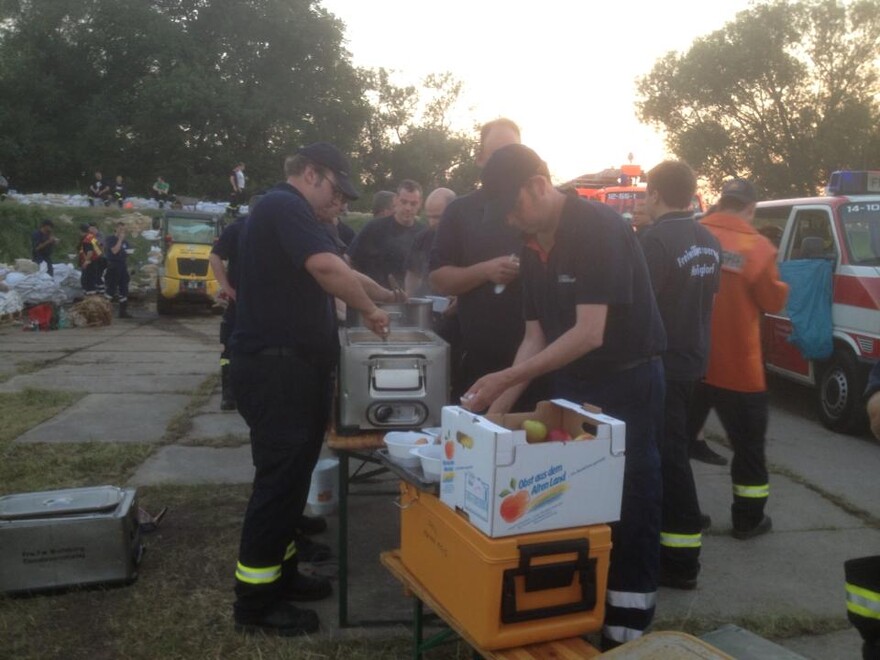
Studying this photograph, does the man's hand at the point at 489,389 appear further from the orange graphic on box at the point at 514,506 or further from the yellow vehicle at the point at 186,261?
the yellow vehicle at the point at 186,261

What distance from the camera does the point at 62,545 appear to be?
3.88 metres

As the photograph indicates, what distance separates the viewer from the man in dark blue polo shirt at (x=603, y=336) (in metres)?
2.91

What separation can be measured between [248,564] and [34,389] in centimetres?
618

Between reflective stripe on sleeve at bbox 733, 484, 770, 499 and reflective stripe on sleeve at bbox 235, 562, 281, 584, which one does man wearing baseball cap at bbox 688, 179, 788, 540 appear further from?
reflective stripe on sleeve at bbox 235, 562, 281, 584

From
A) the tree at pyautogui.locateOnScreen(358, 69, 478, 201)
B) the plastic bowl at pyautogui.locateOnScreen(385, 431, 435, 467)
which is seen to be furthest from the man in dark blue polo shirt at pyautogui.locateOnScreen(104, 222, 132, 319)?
the tree at pyautogui.locateOnScreen(358, 69, 478, 201)

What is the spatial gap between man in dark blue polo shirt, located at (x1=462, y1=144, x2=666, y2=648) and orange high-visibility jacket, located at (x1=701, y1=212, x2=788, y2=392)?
5.04 feet

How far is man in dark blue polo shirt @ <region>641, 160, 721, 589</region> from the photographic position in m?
4.03

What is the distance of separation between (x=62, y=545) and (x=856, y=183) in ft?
24.0

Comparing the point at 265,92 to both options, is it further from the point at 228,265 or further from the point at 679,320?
the point at 679,320

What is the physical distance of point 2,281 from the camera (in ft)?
48.8

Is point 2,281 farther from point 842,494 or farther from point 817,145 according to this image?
point 817,145

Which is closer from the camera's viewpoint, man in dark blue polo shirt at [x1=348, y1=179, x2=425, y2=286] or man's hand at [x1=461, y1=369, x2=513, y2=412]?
man's hand at [x1=461, y1=369, x2=513, y2=412]

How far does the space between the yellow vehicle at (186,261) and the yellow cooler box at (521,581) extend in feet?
48.9

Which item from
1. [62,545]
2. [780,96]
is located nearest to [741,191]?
[62,545]
